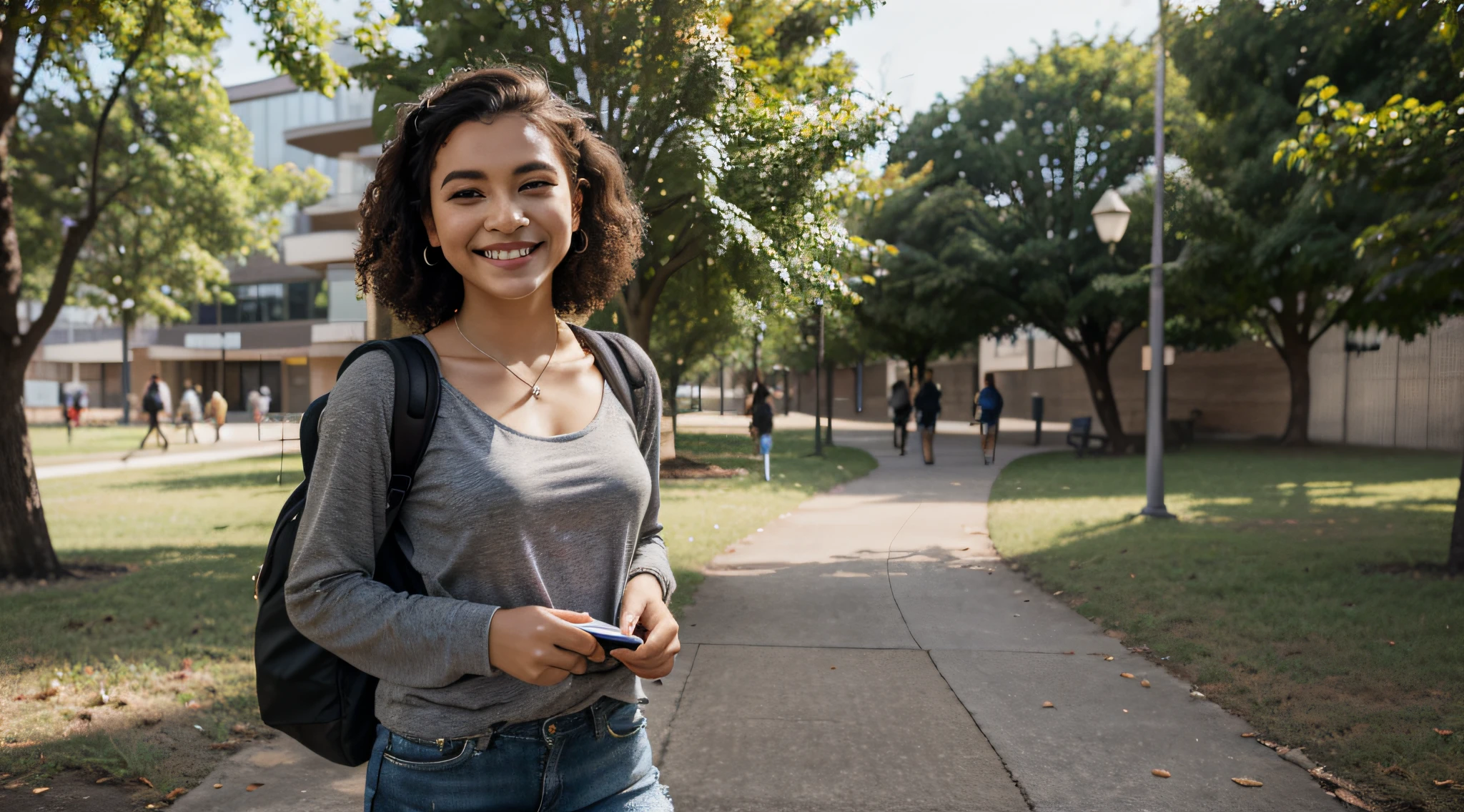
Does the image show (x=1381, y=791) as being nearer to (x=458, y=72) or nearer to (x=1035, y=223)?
(x=458, y=72)

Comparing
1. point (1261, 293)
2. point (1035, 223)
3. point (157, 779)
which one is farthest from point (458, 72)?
point (1035, 223)

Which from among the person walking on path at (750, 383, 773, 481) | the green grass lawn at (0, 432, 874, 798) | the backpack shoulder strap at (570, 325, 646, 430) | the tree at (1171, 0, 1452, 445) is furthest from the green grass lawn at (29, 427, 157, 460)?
the tree at (1171, 0, 1452, 445)

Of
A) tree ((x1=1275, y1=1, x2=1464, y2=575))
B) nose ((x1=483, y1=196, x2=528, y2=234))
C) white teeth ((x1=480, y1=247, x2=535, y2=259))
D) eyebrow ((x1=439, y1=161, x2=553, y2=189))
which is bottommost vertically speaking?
white teeth ((x1=480, y1=247, x2=535, y2=259))

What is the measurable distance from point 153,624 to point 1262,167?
19.4 m

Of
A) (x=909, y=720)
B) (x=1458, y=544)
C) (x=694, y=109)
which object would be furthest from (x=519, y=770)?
(x=1458, y=544)

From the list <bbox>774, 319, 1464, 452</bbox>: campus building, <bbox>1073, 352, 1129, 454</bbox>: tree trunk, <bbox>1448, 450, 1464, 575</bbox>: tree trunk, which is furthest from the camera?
<bbox>1073, 352, 1129, 454</bbox>: tree trunk

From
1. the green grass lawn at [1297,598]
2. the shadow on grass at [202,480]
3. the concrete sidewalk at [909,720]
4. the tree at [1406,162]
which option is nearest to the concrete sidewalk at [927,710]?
the concrete sidewalk at [909,720]

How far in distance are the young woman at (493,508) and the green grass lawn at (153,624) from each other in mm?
3208

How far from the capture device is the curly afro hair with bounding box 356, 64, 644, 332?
171 cm

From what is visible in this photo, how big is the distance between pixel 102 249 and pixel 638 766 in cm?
2381

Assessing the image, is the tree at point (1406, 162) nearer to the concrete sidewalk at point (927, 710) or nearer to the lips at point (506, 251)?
the concrete sidewalk at point (927, 710)

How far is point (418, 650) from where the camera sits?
1513 millimetres

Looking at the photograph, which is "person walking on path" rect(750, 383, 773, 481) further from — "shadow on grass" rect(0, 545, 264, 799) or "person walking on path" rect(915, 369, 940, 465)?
"shadow on grass" rect(0, 545, 264, 799)

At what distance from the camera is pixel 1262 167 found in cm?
1923
